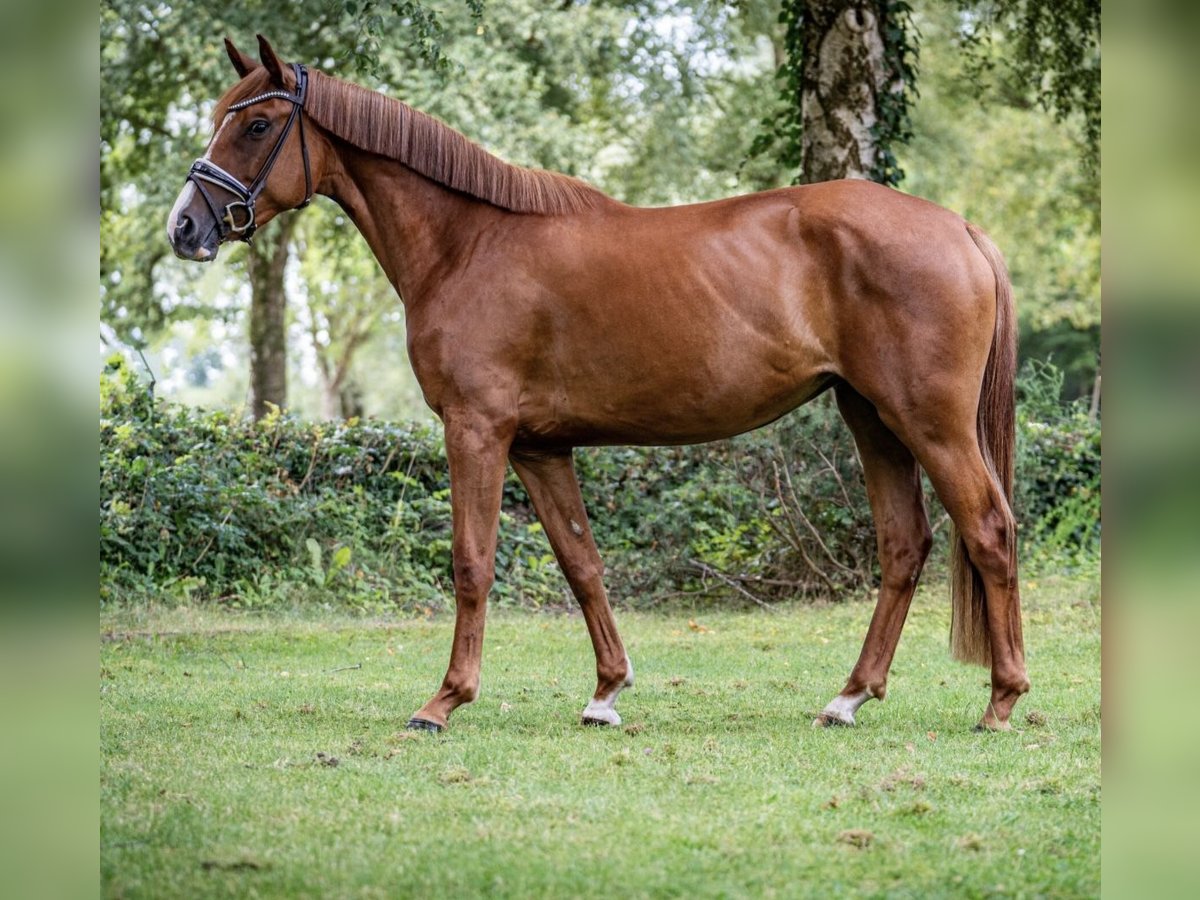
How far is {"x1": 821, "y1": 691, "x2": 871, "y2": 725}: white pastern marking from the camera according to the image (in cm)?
512

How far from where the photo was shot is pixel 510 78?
15.9m

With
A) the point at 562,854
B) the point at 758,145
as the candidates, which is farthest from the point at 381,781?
the point at 758,145

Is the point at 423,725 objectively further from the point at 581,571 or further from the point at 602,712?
the point at 581,571

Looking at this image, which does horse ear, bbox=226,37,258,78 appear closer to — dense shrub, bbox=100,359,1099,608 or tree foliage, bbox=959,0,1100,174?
dense shrub, bbox=100,359,1099,608

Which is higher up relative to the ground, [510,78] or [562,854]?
[510,78]

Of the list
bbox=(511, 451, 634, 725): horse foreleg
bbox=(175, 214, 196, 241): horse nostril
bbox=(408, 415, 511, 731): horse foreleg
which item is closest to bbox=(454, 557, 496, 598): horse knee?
bbox=(408, 415, 511, 731): horse foreleg

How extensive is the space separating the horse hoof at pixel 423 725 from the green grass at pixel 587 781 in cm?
7

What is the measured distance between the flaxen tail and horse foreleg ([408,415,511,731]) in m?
1.91

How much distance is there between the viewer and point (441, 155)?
5.27 m

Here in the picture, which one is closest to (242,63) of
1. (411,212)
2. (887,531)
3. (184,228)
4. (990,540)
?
(184,228)

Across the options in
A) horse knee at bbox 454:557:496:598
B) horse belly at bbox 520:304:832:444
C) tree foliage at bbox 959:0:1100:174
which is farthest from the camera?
tree foliage at bbox 959:0:1100:174

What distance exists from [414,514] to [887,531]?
5307 mm
